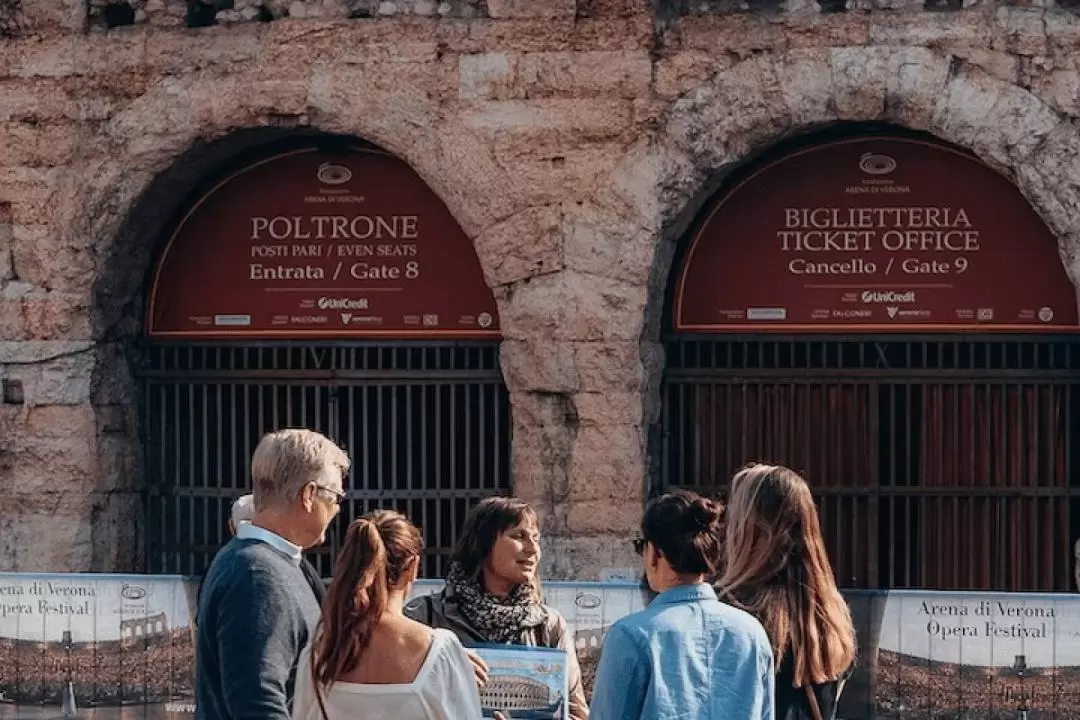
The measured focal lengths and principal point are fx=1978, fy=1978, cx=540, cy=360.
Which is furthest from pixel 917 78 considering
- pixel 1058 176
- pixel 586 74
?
pixel 586 74

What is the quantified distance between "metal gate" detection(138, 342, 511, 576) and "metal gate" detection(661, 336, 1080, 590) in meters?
1.07

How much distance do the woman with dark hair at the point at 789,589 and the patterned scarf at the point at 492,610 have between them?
84 centimetres

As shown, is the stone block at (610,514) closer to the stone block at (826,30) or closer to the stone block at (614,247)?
the stone block at (614,247)

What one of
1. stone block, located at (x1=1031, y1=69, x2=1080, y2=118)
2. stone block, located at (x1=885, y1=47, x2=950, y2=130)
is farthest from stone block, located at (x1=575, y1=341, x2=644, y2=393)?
stone block, located at (x1=1031, y1=69, x2=1080, y2=118)

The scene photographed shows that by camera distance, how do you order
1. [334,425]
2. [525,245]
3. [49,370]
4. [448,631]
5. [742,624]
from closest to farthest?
1. [742,624]
2. [448,631]
3. [525,245]
4. [49,370]
5. [334,425]

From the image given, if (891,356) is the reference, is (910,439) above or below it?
below

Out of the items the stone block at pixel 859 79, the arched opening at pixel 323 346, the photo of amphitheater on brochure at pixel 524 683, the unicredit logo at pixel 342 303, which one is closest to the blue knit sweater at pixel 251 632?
the photo of amphitheater on brochure at pixel 524 683

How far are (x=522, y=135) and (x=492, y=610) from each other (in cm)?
443

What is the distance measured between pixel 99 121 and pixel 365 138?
4.66 ft

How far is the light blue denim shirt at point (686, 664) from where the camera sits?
4.68 meters

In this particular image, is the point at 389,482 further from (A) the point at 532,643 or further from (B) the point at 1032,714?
(A) the point at 532,643

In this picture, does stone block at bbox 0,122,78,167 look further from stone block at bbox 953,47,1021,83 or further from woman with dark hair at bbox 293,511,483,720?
woman with dark hair at bbox 293,511,483,720

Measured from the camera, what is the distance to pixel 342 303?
10531 millimetres

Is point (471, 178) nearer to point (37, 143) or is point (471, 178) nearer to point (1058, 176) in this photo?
point (37, 143)
